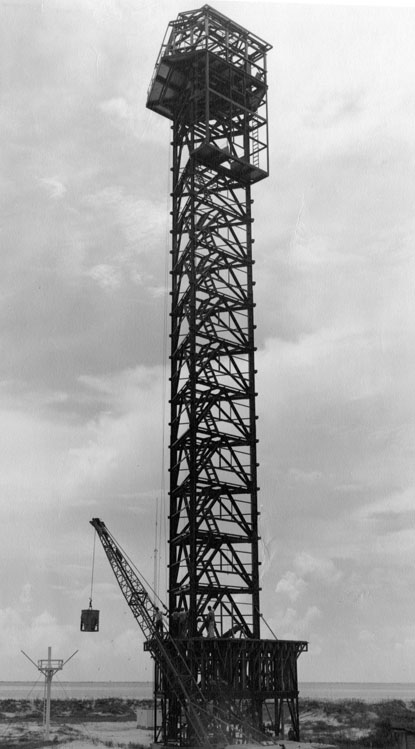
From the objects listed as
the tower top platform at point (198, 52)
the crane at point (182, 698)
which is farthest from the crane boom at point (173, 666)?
the tower top platform at point (198, 52)

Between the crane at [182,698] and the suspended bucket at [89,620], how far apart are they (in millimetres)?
1895

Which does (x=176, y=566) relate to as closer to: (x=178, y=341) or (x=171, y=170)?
(x=178, y=341)

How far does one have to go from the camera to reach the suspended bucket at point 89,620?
40469 mm

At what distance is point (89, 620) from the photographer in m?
40.6


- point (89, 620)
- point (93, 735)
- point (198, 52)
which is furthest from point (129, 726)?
point (198, 52)

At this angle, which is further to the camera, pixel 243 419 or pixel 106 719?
pixel 106 719

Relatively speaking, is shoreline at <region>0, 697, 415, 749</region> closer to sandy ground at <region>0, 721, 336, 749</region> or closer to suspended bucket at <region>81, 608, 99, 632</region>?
sandy ground at <region>0, 721, 336, 749</region>

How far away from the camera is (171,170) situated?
4672 cm

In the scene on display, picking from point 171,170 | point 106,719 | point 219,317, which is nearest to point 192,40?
point 171,170

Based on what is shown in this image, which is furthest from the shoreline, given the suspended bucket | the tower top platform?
the tower top platform

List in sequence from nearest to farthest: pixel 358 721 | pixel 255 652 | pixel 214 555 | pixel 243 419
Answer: pixel 255 652 → pixel 214 555 → pixel 243 419 → pixel 358 721

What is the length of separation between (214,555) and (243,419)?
714cm

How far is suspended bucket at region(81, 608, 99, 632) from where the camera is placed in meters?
40.5

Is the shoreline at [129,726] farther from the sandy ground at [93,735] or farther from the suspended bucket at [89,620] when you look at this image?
the suspended bucket at [89,620]
